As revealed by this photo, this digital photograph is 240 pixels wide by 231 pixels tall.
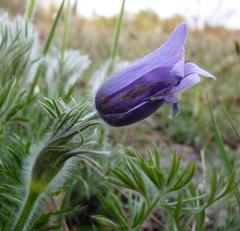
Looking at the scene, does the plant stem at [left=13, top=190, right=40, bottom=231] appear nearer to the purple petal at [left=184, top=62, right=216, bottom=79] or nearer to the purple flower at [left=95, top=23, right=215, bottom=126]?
the purple flower at [left=95, top=23, right=215, bottom=126]

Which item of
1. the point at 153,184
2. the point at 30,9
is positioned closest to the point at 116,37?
the point at 30,9

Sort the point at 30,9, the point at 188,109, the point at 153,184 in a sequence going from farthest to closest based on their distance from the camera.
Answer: the point at 188,109, the point at 30,9, the point at 153,184

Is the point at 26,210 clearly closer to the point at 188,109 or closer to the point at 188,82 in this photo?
the point at 188,82

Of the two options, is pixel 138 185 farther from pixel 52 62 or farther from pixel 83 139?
pixel 52 62

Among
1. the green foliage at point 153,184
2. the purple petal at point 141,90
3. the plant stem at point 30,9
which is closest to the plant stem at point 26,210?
the green foliage at point 153,184

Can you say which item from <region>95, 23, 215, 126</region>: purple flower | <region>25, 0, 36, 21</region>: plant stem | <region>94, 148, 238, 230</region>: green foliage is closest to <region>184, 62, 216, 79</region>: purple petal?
<region>95, 23, 215, 126</region>: purple flower

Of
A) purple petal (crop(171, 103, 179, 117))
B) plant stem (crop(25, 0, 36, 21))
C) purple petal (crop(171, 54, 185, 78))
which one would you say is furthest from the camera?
plant stem (crop(25, 0, 36, 21))
